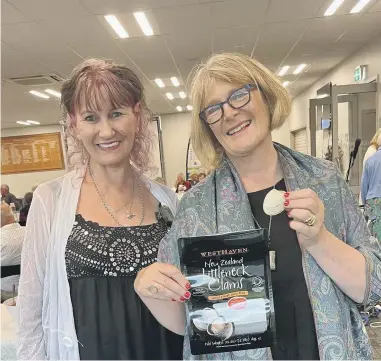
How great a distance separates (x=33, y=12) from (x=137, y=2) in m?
1.08

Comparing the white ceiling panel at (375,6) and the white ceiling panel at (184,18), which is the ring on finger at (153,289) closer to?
the white ceiling panel at (184,18)

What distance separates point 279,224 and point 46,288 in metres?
0.73

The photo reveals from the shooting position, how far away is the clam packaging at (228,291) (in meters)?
0.81

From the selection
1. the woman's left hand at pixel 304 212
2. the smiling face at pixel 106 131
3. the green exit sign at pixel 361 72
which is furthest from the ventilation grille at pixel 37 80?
the woman's left hand at pixel 304 212

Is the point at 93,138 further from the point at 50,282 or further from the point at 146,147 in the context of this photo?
the point at 50,282

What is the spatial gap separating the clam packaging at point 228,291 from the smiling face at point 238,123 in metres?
0.25

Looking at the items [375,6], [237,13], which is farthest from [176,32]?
[375,6]

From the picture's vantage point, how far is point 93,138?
1.18 meters

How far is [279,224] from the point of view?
3.18 ft

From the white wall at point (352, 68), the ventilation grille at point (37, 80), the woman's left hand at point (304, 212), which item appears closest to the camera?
the woman's left hand at point (304, 212)

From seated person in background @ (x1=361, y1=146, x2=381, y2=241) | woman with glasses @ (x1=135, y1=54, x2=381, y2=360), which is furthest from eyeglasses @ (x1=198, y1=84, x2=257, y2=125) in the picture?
seated person in background @ (x1=361, y1=146, x2=381, y2=241)

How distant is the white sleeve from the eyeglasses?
0.61m

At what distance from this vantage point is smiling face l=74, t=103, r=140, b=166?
1.17 m

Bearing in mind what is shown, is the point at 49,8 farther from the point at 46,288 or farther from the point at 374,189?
the point at 374,189
